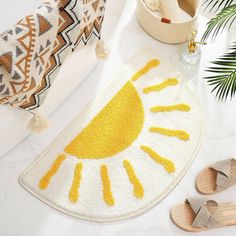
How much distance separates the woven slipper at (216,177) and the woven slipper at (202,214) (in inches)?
2.5

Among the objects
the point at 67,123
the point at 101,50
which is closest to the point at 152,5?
the point at 101,50

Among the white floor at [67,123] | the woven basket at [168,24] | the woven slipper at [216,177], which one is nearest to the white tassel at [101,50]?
the white floor at [67,123]

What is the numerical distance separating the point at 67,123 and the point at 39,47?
0.63 meters

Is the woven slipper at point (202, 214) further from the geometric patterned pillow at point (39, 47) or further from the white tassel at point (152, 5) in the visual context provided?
the white tassel at point (152, 5)

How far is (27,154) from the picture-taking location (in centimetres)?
186

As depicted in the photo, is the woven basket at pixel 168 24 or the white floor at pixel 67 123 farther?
the woven basket at pixel 168 24

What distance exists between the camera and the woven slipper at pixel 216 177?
5.99 feet

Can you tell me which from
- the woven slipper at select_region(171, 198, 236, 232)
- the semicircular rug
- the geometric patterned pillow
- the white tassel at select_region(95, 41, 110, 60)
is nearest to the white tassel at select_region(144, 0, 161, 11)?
the semicircular rug

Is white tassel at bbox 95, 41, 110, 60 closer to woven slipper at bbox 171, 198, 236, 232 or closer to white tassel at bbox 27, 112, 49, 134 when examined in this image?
white tassel at bbox 27, 112, 49, 134

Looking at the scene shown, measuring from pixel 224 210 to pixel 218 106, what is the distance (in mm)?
521

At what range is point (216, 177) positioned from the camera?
1.85 m

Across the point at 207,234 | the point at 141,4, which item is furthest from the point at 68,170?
the point at 141,4

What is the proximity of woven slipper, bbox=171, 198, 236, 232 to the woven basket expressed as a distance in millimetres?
843

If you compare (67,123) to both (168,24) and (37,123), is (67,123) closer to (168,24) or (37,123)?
(37,123)
